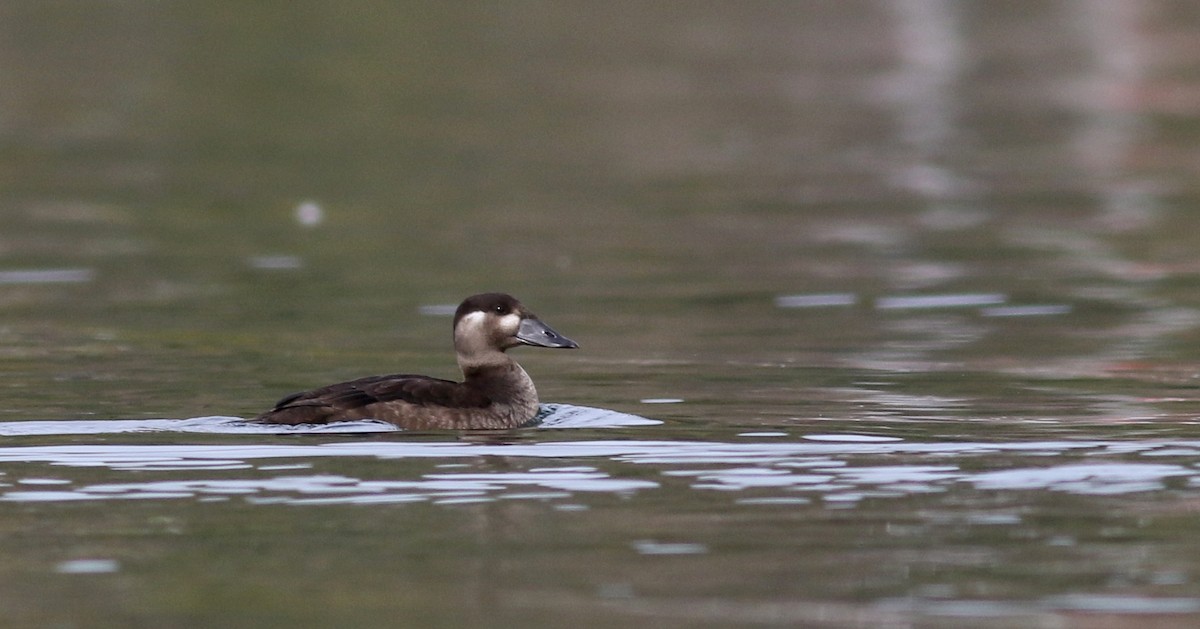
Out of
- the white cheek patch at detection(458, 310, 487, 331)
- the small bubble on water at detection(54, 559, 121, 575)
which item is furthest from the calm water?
the white cheek patch at detection(458, 310, 487, 331)

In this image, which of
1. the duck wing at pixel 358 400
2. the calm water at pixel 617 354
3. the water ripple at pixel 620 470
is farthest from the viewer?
the duck wing at pixel 358 400

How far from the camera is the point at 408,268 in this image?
1933 centimetres

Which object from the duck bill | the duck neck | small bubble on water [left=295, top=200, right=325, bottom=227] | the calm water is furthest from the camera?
small bubble on water [left=295, top=200, right=325, bottom=227]

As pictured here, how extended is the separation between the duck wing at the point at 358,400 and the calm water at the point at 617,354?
183mm

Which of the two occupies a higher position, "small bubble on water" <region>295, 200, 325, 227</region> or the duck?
"small bubble on water" <region>295, 200, 325, 227</region>

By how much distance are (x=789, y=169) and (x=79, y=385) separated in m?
16.0

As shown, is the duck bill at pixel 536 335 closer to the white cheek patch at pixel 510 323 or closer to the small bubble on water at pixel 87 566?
the white cheek patch at pixel 510 323

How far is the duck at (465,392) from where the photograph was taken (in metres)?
11.5

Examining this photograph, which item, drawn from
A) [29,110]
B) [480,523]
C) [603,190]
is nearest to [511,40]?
[29,110]

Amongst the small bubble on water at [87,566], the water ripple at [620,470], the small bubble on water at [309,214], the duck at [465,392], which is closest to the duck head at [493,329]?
the duck at [465,392]

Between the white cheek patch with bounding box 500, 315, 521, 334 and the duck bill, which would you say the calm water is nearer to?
the duck bill

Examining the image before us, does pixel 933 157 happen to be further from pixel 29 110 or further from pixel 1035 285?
pixel 29 110

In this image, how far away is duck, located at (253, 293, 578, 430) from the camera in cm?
1154

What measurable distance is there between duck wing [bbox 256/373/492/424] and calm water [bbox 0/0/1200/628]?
183 mm
